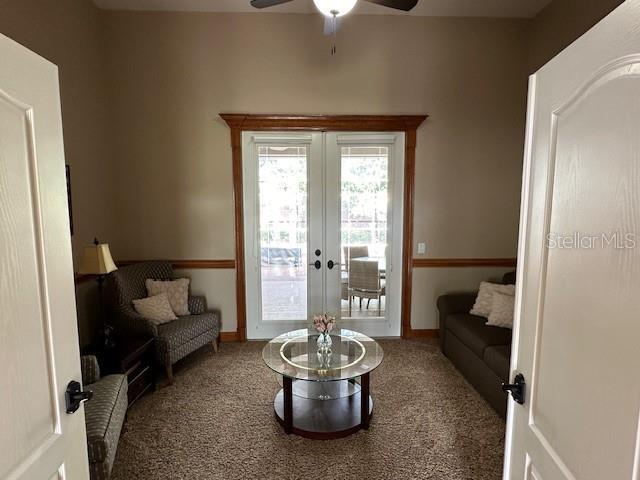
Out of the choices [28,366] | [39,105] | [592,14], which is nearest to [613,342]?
[28,366]

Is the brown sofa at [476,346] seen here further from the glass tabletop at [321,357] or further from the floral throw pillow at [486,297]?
the glass tabletop at [321,357]

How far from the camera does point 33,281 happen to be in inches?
37.4

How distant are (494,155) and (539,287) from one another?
11.0 feet

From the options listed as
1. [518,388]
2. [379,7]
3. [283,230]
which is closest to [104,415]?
[518,388]

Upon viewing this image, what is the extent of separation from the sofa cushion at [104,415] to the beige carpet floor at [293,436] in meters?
0.39

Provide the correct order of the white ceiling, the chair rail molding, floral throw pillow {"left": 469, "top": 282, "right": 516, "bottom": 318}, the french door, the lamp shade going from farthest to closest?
the chair rail molding, the french door, the white ceiling, floral throw pillow {"left": 469, "top": 282, "right": 516, "bottom": 318}, the lamp shade

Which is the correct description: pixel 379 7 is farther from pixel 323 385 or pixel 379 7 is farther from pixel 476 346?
pixel 323 385

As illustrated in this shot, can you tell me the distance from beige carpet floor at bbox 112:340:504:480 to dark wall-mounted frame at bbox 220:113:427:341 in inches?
47.3

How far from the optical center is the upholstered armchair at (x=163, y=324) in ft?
9.90

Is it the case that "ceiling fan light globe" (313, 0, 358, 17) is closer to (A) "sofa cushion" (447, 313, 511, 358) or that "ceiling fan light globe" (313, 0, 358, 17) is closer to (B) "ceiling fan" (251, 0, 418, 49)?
(B) "ceiling fan" (251, 0, 418, 49)

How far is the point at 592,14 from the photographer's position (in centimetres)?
307

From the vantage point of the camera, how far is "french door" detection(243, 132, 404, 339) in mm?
3867

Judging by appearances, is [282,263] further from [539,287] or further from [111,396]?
[539,287]

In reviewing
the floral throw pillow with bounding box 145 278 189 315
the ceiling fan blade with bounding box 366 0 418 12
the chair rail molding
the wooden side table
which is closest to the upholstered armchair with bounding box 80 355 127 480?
the wooden side table
